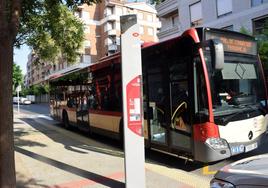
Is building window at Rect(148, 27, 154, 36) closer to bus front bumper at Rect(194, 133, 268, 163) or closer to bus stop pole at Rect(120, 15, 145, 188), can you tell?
bus front bumper at Rect(194, 133, 268, 163)

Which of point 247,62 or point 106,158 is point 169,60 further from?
point 106,158

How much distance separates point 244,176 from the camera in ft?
11.0

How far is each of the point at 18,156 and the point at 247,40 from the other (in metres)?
6.66

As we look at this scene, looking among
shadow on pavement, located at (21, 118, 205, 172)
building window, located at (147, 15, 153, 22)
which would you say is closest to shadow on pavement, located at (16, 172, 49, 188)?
shadow on pavement, located at (21, 118, 205, 172)

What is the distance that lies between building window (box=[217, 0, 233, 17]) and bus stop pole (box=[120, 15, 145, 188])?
2037 centimetres

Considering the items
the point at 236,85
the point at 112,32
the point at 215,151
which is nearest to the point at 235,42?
the point at 236,85

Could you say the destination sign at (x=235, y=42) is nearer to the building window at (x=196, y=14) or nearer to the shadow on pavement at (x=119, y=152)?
the shadow on pavement at (x=119, y=152)

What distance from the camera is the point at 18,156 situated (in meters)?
10.5

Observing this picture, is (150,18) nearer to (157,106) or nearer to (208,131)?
(157,106)

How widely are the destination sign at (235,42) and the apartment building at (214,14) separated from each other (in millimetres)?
13000

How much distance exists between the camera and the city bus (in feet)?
25.6

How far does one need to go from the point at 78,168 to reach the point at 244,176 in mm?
6050

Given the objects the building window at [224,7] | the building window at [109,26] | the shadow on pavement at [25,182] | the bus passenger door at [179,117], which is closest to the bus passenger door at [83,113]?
the bus passenger door at [179,117]

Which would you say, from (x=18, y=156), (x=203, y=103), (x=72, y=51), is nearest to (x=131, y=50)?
(x=203, y=103)
